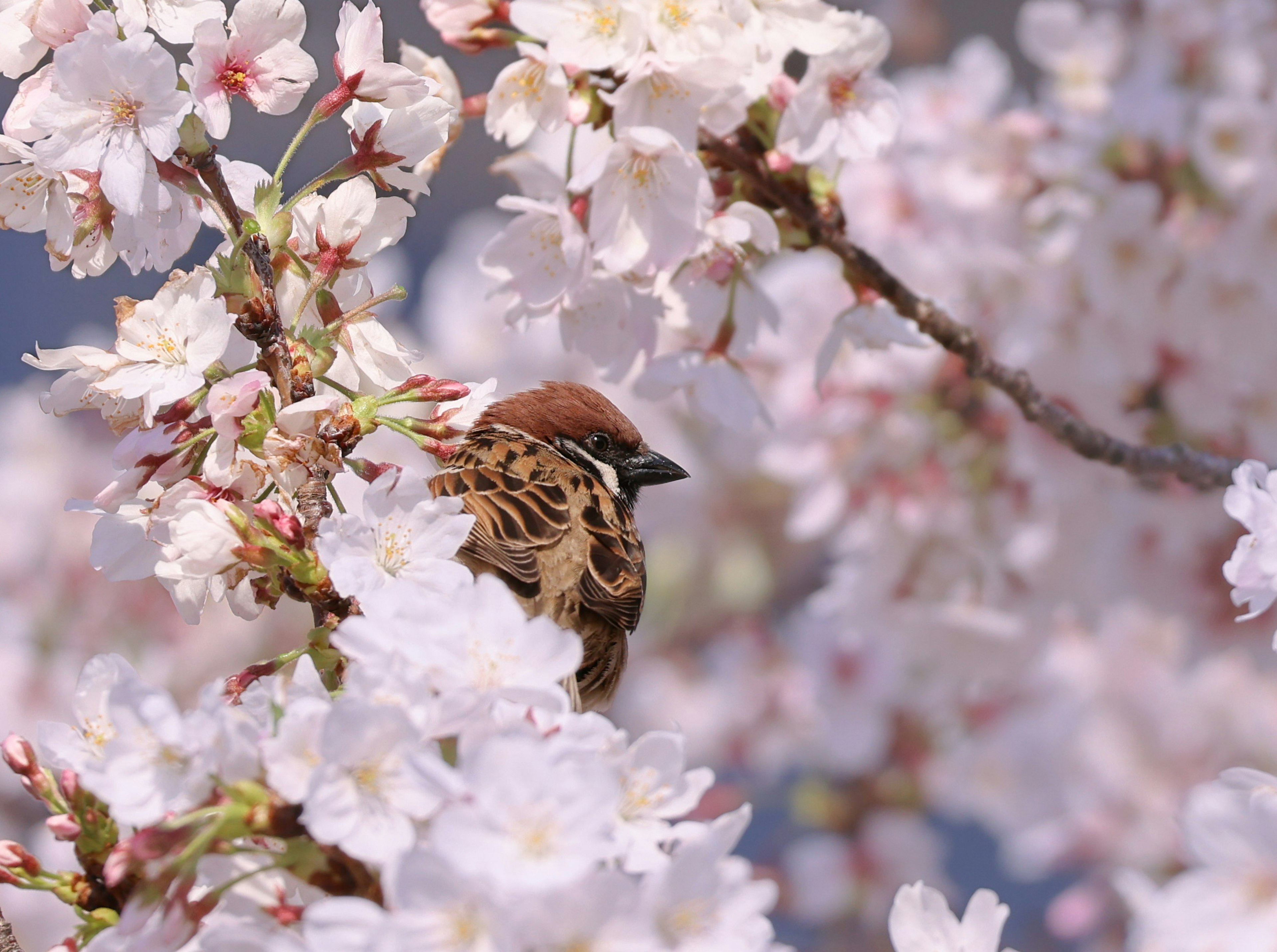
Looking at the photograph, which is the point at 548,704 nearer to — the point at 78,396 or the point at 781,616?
the point at 78,396

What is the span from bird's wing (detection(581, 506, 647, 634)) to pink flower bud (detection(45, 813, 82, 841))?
1.19 meters

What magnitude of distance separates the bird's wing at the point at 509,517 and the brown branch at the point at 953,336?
678 mm

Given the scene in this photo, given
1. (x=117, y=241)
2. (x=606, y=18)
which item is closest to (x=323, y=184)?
(x=117, y=241)

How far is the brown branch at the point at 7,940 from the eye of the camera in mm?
1167

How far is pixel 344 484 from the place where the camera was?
1.76 metres

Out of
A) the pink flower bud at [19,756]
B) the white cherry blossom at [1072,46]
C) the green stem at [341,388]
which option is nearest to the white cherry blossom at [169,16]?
the green stem at [341,388]

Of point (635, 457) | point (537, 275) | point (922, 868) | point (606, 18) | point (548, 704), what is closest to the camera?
point (548, 704)

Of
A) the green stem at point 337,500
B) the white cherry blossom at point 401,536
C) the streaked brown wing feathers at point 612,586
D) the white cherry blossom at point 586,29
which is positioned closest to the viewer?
the white cherry blossom at point 401,536

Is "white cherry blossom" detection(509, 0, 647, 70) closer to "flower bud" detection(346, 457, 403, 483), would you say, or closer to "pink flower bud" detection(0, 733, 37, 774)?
"flower bud" detection(346, 457, 403, 483)

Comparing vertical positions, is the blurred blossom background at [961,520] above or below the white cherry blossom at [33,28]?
below

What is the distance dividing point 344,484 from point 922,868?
2.96 m

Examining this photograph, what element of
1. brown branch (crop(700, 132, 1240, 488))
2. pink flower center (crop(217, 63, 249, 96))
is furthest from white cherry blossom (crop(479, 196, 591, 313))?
pink flower center (crop(217, 63, 249, 96))

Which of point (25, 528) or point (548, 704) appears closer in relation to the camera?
point (548, 704)

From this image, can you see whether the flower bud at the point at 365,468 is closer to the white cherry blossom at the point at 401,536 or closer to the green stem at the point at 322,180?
the white cherry blossom at the point at 401,536
